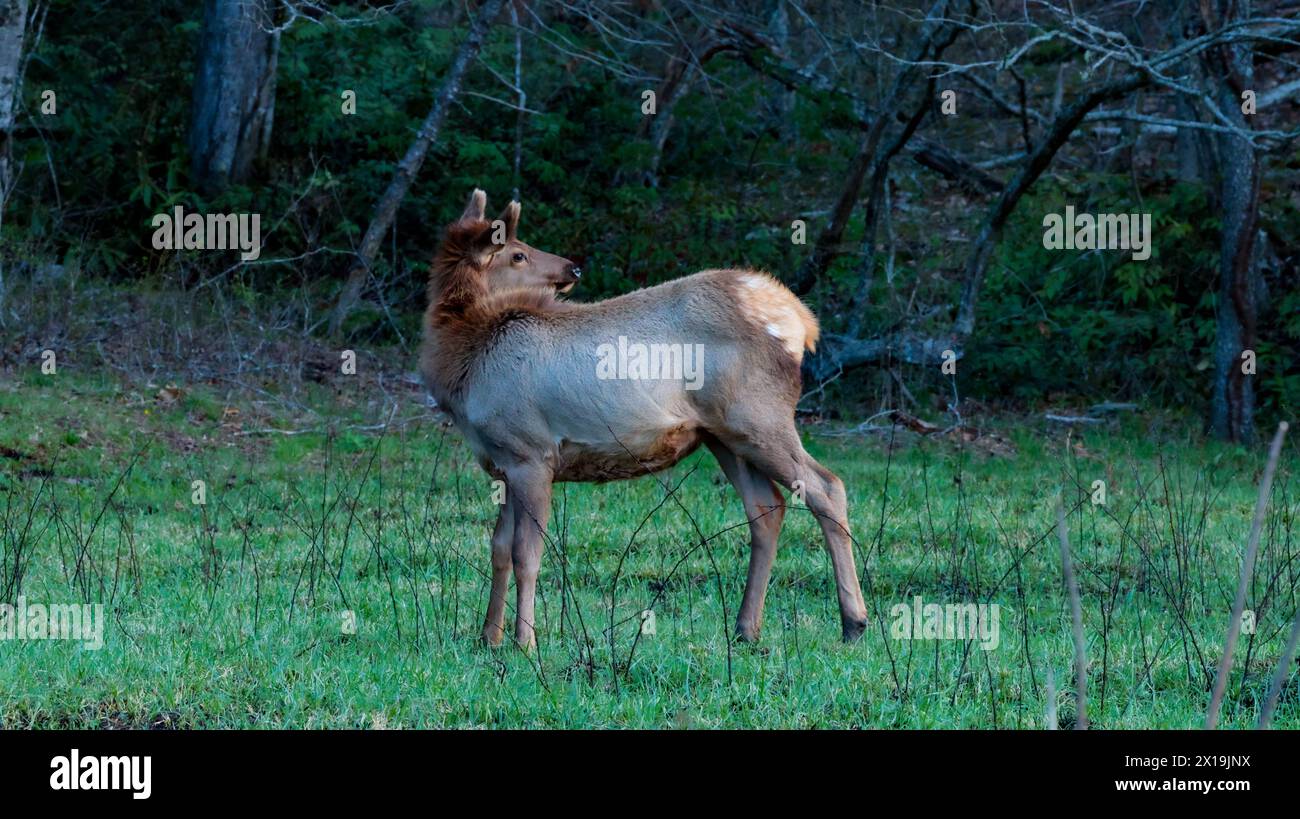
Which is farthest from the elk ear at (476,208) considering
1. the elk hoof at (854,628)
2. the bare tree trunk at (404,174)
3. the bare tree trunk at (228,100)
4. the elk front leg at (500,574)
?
the bare tree trunk at (228,100)

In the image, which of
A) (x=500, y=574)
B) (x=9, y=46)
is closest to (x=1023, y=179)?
(x=500, y=574)

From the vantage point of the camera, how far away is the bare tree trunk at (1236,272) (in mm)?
14391

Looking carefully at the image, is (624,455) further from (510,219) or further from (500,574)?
(510,219)

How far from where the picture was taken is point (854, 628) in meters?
7.46

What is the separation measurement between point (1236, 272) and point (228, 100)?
38.7 ft

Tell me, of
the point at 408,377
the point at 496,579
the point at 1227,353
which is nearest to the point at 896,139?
the point at 1227,353

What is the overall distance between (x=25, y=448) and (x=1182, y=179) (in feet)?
40.9

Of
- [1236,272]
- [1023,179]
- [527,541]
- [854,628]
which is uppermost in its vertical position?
[1023,179]

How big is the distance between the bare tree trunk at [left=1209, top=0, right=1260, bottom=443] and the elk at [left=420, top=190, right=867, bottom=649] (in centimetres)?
807

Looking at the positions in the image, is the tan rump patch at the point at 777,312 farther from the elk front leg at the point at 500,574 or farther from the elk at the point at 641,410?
the elk front leg at the point at 500,574
